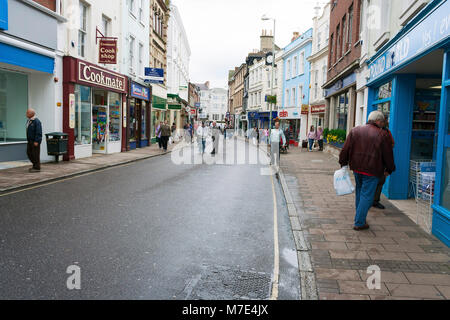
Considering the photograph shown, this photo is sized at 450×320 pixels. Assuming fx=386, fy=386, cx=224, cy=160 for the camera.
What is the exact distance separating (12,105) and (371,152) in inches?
483

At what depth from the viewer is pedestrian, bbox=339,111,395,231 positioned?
5848 mm

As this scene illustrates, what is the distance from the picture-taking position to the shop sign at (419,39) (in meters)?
5.36

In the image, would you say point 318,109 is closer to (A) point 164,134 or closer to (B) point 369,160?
(A) point 164,134

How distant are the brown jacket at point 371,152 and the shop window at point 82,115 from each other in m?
12.3

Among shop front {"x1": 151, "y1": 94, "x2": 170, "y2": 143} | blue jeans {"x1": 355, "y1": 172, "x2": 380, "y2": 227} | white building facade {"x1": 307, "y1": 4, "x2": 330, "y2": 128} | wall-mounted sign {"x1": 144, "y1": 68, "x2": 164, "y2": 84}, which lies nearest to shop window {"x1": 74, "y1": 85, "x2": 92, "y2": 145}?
wall-mounted sign {"x1": 144, "y1": 68, "x2": 164, "y2": 84}

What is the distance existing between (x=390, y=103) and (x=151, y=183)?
20.4ft

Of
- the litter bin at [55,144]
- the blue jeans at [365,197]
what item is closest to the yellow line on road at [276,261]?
the blue jeans at [365,197]

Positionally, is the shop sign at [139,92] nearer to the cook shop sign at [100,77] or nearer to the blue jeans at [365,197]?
the cook shop sign at [100,77]

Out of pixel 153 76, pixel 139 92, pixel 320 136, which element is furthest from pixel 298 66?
pixel 139 92

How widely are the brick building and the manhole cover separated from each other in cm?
1299

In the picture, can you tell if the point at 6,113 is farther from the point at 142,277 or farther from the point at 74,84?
the point at 142,277

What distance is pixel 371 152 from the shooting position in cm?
587

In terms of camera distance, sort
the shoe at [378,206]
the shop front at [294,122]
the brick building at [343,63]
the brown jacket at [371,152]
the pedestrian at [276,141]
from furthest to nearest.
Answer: the shop front at [294,122] < the brick building at [343,63] < the pedestrian at [276,141] < the shoe at [378,206] < the brown jacket at [371,152]
